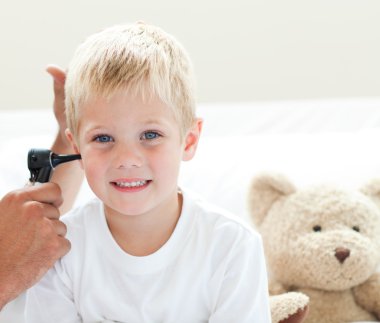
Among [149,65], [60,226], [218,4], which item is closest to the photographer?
[149,65]

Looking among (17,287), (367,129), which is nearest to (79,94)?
(17,287)

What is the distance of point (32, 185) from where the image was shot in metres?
1.31

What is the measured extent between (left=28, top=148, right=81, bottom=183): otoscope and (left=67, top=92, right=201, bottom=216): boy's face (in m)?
0.05

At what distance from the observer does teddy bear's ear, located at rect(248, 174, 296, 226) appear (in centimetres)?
167

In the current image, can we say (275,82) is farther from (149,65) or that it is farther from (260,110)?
(149,65)

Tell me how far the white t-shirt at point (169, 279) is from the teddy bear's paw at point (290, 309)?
15 cm

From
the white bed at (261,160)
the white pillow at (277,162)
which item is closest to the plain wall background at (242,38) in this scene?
the white bed at (261,160)

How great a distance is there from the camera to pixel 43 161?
127cm

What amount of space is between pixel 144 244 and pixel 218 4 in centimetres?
136

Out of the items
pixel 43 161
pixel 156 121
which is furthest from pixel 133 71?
pixel 43 161

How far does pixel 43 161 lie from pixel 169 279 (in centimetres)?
30

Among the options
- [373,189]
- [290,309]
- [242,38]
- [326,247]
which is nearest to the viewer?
[290,309]

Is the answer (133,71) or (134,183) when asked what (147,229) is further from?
(133,71)

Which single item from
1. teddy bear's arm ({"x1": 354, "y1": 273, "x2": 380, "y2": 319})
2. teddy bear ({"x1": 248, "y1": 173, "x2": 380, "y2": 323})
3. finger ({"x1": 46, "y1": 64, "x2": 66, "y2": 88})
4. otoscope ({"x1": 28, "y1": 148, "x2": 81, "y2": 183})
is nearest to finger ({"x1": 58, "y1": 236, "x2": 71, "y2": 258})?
otoscope ({"x1": 28, "y1": 148, "x2": 81, "y2": 183})
